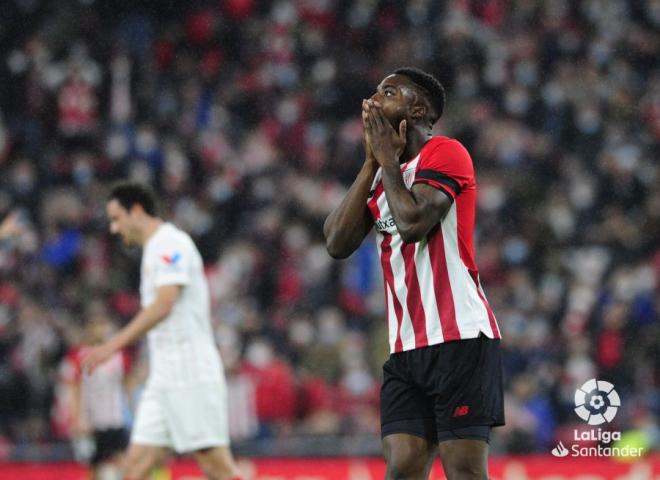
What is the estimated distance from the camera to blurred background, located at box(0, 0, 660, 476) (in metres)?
12.4

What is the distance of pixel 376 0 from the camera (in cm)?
1830

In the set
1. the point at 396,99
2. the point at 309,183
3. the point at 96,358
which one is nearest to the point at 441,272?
the point at 396,99

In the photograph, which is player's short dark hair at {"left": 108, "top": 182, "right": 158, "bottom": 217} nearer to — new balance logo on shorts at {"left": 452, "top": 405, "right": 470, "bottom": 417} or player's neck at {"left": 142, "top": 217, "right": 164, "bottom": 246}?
player's neck at {"left": 142, "top": 217, "right": 164, "bottom": 246}

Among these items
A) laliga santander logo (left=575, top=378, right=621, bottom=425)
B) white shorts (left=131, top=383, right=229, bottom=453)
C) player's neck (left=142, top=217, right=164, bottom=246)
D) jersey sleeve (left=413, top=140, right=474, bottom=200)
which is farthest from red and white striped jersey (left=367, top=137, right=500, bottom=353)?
player's neck (left=142, top=217, right=164, bottom=246)

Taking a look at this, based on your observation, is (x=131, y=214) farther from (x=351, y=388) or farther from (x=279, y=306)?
(x=279, y=306)

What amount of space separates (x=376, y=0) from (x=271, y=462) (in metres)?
9.82

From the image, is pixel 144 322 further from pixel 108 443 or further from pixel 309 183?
pixel 309 183

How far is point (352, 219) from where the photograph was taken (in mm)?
4703

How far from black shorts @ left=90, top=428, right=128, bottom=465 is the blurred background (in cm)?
61

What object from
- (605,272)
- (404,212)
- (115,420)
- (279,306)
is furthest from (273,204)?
(404,212)

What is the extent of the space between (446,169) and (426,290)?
1.47ft

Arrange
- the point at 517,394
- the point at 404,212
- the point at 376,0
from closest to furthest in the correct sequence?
the point at 404,212, the point at 517,394, the point at 376,0

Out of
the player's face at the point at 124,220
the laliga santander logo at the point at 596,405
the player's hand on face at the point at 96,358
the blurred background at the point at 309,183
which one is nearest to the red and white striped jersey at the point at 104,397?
the blurred background at the point at 309,183

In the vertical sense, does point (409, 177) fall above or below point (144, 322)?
above
